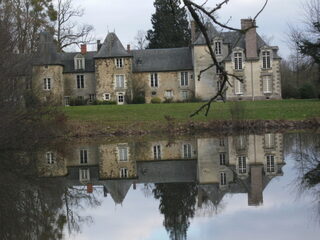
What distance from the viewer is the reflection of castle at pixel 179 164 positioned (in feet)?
42.5

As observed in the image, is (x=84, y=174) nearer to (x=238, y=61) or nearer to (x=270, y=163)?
(x=270, y=163)

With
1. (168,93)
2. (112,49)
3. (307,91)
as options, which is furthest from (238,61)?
(112,49)

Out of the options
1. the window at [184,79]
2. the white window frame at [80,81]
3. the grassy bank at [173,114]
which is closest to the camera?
the grassy bank at [173,114]

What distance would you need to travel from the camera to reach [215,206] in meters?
10.3

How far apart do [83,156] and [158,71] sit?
29383 mm

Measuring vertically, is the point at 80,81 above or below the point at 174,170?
above

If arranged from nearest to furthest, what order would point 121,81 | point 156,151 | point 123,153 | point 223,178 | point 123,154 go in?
point 223,178 < point 123,154 < point 123,153 < point 156,151 < point 121,81

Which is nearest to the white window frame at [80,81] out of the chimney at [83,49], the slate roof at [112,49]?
the chimney at [83,49]

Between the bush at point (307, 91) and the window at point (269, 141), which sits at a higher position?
the bush at point (307, 91)

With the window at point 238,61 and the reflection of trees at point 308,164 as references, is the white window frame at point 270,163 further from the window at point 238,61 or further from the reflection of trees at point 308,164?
the window at point 238,61

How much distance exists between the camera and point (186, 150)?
21266 mm

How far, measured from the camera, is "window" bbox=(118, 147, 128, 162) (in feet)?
63.5

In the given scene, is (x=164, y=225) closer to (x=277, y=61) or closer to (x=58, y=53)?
(x=277, y=61)

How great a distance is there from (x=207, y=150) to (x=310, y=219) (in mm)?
12153
